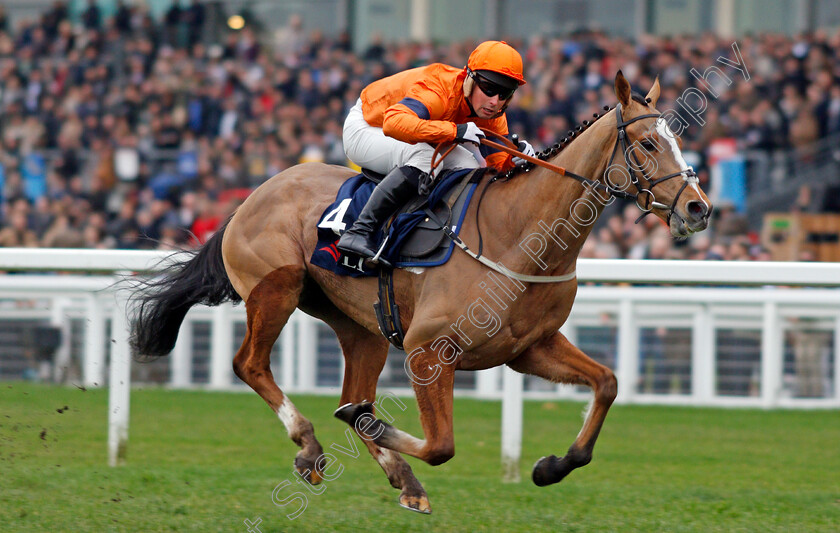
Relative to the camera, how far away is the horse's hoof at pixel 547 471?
13.0 feet

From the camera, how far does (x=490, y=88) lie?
4.03 m

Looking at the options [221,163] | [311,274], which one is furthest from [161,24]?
[311,274]

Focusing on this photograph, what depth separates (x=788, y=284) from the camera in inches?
188

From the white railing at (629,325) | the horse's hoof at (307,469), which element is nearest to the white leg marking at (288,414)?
the horse's hoof at (307,469)

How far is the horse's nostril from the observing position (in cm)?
342

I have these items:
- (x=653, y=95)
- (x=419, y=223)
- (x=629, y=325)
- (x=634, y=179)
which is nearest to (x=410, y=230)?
(x=419, y=223)

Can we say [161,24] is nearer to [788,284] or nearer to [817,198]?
[817,198]

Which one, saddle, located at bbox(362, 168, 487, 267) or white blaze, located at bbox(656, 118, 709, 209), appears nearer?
white blaze, located at bbox(656, 118, 709, 209)

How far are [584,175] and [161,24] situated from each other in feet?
43.4

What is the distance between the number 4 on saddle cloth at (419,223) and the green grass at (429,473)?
102cm

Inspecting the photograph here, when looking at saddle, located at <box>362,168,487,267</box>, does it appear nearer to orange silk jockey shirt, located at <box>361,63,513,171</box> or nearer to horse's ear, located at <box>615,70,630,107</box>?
orange silk jockey shirt, located at <box>361,63,513,171</box>

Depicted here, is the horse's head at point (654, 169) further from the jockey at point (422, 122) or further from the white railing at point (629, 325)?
the white railing at point (629, 325)

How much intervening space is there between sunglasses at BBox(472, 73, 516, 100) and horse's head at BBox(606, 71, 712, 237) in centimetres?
47

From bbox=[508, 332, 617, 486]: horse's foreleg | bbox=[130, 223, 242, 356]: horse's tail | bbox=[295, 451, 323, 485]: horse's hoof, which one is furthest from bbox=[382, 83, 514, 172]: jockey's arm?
bbox=[295, 451, 323, 485]: horse's hoof
